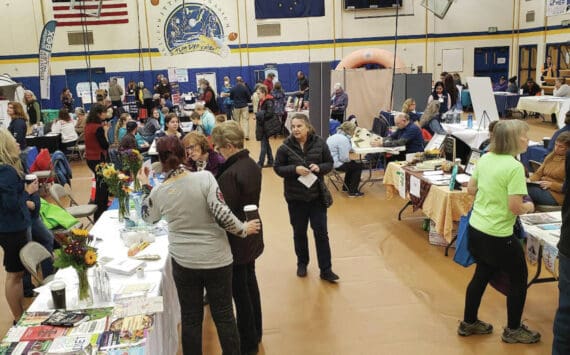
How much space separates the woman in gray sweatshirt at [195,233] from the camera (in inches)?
103

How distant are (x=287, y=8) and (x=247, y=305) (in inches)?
589

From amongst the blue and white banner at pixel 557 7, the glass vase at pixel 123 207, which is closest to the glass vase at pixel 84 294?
the glass vase at pixel 123 207

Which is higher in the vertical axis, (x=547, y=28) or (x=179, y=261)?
(x=547, y=28)

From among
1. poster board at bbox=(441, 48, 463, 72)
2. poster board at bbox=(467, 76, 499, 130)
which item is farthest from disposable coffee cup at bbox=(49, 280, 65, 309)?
poster board at bbox=(441, 48, 463, 72)

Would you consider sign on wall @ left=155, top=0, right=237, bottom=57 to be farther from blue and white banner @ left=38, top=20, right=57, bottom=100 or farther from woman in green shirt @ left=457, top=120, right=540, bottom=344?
woman in green shirt @ left=457, top=120, right=540, bottom=344

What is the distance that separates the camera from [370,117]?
11625mm

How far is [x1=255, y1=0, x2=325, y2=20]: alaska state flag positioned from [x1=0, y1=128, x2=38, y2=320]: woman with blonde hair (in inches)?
554

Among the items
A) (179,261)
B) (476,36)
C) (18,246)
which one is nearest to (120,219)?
(18,246)

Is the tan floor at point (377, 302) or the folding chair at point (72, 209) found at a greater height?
the folding chair at point (72, 209)

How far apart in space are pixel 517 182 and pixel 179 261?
6.30 ft

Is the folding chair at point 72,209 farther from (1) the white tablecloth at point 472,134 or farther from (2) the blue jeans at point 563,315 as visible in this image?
(1) the white tablecloth at point 472,134

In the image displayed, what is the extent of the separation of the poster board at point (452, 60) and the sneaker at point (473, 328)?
56.3 ft

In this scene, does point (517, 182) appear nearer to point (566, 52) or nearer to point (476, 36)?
point (566, 52)

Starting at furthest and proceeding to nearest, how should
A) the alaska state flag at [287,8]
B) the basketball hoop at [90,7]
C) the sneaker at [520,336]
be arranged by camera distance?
the alaska state flag at [287,8] → the basketball hoop at [90,7] → the sneaker at [520,336]
